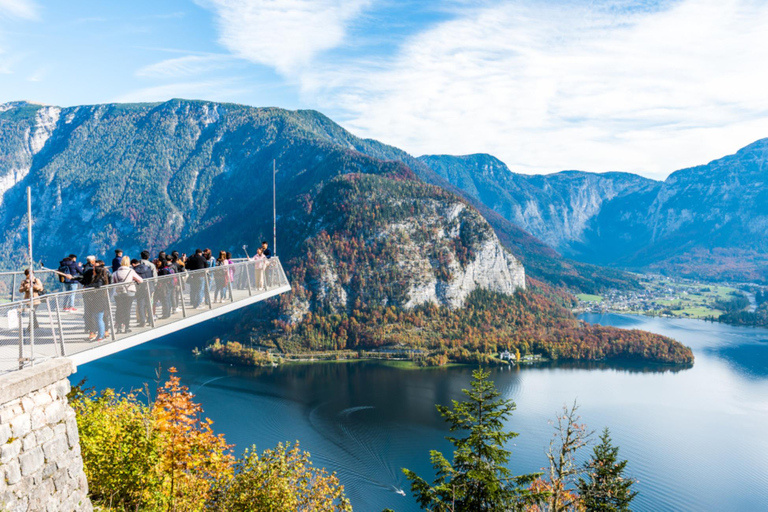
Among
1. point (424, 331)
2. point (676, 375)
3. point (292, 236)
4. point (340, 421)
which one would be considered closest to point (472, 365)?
point (424, 331)

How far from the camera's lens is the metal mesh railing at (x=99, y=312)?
27.8 ft

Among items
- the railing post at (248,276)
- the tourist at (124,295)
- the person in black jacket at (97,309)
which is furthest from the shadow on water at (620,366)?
the person in black jacket at (97,309)

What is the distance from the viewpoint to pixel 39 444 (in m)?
7.38

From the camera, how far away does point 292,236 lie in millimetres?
173625

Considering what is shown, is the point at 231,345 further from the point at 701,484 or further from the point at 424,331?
the point at 701,484

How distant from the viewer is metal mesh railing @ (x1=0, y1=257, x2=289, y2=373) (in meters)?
8.48

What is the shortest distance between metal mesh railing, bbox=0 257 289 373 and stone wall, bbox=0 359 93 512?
2.13ft

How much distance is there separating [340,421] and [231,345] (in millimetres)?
56974

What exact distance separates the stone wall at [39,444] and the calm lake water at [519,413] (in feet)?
128

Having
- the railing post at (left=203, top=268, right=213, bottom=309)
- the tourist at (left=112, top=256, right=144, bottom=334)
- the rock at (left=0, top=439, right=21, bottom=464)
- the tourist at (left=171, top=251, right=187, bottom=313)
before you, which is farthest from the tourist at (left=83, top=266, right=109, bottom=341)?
the railing post at (left=203, top=268, right=213, bottom=309)

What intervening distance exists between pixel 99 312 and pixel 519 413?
6683cm

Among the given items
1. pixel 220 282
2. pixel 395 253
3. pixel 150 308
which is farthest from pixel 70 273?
pixel 395 253

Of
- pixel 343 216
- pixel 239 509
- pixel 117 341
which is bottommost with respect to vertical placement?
pixel 239 509

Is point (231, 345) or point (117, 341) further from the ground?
point (117, 341)
